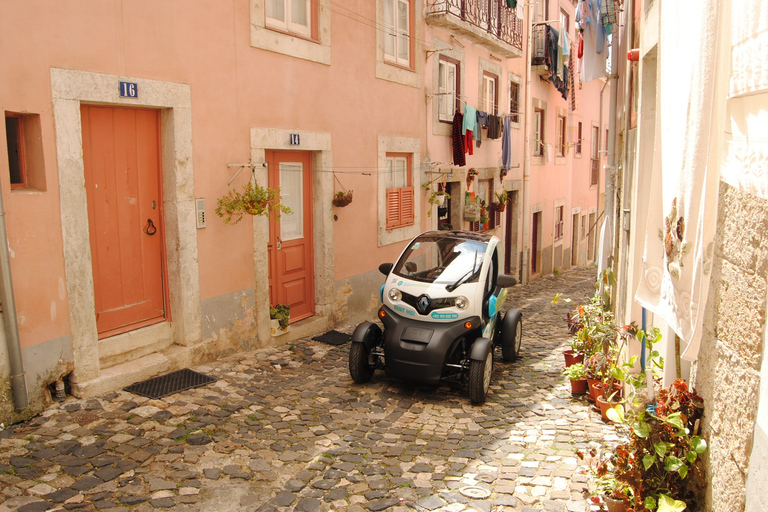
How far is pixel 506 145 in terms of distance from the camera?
15664 millimetres

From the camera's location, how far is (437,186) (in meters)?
12.6

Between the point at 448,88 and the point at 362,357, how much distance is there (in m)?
7.94

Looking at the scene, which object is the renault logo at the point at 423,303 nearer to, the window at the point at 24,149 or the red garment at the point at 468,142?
the window at the point at 24,149

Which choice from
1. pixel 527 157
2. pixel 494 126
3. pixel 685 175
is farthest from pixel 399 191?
pixel 685 175

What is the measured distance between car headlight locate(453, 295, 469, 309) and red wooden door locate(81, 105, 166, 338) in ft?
10.7

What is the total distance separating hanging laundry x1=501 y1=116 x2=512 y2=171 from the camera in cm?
1545

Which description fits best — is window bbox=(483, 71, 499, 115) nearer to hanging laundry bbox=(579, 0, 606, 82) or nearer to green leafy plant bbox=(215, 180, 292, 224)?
hanging laundry bbox=(579, 0, 606, 82)

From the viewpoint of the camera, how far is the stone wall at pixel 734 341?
100 inches

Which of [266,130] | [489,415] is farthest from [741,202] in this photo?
[266,130]

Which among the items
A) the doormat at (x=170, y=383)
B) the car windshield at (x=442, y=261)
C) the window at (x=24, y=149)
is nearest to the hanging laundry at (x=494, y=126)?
the car windshield at (x=442, y=261)

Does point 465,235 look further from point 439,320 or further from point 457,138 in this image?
point 457,138

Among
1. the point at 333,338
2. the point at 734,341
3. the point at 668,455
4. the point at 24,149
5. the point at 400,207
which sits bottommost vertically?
the point at 333,338

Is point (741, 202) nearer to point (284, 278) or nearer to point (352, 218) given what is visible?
point (284, 278)

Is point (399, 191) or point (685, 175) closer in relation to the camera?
point (685, 175)
